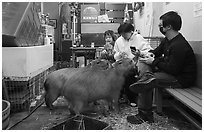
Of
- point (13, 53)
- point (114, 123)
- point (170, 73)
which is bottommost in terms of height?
point (114, 123)

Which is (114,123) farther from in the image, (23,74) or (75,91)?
(23,74)

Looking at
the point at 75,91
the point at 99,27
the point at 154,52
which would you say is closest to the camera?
the point at 75,91

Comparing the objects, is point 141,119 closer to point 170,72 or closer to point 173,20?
point 170,72

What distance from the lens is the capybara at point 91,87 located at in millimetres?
2248

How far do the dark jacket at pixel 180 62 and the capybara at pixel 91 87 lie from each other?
46 centimetres

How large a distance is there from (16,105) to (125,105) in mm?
1236

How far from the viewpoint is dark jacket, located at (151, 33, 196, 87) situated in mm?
2188

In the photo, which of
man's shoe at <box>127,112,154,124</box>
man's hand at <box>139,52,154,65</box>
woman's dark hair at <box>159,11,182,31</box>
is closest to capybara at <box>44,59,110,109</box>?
man's hand at <box>139,52,154,65</box>

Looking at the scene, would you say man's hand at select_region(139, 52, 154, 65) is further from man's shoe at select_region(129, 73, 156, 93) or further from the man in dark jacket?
man's shoe at select_region(129, 73, 156, 93)

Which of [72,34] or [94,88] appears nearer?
[94,88]

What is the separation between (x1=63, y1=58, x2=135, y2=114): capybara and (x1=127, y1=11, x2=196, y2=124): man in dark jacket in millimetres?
263

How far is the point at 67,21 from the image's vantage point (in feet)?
25.6

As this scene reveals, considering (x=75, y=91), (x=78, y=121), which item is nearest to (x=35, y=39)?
(x=75, y=91)

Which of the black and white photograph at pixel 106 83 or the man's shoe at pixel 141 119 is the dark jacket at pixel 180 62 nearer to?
the black and white photograph at pixel 106 83
